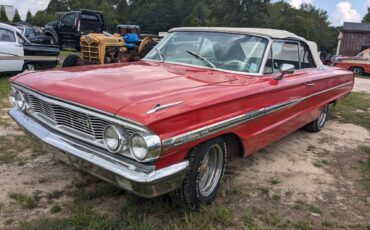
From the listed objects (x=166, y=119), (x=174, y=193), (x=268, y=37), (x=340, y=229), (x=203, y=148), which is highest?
(x=268, y=37)

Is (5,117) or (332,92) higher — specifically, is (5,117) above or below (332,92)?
below

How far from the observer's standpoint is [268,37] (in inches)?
165

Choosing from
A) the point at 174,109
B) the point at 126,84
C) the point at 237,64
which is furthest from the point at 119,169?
the point at 237,64

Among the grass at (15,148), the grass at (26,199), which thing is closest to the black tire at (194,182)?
the grass at (26,199)

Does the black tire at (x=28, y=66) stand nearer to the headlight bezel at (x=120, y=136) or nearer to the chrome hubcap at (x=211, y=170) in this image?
the chrome hubcap at (x=211, y=170)

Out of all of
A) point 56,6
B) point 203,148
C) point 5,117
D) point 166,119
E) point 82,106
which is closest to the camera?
point 166,119

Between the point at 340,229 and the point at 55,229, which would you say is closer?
the point at 55,229

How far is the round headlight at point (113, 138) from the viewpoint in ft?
8.38

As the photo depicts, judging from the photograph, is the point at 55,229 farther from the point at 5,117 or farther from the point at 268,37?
the point at 5,117

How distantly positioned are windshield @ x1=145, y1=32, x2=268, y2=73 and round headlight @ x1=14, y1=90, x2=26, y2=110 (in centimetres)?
166

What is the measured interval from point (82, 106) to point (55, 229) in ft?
3.15

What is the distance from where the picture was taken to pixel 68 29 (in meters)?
18.2

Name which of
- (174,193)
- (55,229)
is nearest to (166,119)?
(174,193)

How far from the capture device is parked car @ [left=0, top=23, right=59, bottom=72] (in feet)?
30.9
